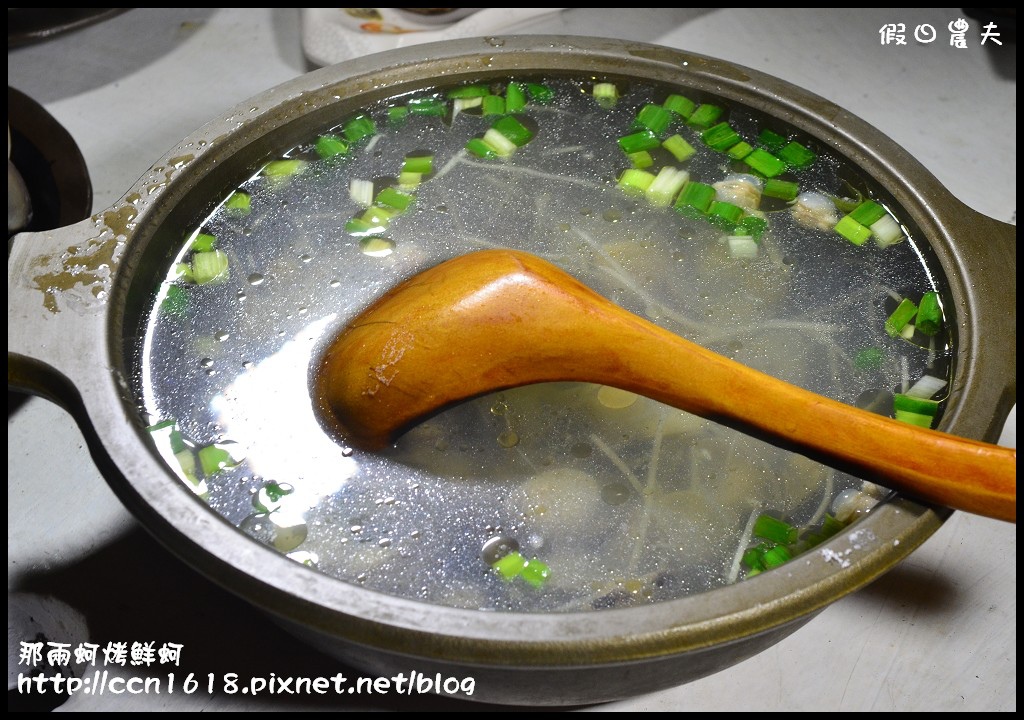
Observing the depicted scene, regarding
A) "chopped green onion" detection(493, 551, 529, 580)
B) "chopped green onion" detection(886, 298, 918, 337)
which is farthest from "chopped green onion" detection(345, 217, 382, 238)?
"chopped green onion" detection(886, 298, 918, 337)

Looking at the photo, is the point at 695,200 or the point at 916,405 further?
the point at 695,200

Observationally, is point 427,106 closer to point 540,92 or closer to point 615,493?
point 540,92

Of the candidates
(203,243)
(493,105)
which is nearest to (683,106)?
(493,105)

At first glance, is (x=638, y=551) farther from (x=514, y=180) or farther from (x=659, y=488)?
(x=514, y=180)

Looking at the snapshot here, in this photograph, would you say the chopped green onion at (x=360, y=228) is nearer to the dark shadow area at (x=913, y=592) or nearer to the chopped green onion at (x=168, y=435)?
the chopped green onion at (x=168, y=435)

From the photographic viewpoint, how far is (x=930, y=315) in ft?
4.54

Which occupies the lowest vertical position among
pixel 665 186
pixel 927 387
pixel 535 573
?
pixel 535 573

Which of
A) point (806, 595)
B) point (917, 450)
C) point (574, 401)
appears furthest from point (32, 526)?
point (917, 450)

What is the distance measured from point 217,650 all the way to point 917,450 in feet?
3.82

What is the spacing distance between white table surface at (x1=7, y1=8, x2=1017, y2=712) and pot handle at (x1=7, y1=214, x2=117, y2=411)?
53 cm

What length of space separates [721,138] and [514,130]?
39 cm

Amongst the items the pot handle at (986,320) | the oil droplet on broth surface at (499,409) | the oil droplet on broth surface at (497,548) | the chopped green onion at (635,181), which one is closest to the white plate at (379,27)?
the chopped green onion at (635,181)

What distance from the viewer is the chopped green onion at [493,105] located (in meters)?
1.68

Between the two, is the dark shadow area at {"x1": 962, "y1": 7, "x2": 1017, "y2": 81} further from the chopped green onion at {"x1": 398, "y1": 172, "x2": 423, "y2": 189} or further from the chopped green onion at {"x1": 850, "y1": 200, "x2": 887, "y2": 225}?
the chopped green onion at {"x1": 398, "y1": 172, "x2": 423, "y2": 189}
